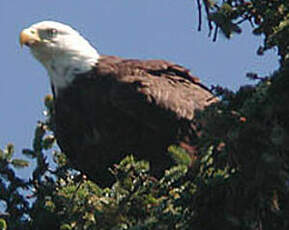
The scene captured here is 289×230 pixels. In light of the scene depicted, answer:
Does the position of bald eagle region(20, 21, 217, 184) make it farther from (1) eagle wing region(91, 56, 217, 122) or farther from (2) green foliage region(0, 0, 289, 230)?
(2) green foliage region(0, 0, 289, 230)

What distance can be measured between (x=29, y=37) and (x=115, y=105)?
3.51 feet

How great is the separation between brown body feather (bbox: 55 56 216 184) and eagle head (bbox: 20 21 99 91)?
0.18 m

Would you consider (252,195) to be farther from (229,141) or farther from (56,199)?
(56,199)

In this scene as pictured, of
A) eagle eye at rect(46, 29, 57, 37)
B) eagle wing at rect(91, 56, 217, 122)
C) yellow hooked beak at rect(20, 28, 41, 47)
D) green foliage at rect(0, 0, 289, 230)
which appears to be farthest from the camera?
eagle eye at rect(46, 29, 57, 37)

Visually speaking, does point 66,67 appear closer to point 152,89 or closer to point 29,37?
point 29,37

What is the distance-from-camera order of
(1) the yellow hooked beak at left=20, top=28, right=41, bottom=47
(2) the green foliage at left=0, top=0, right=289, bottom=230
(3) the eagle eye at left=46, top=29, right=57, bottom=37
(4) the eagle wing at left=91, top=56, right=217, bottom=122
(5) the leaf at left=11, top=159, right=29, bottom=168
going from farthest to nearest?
(3) the eagle eye at left=46, top=29, right=57, bottom=37, (1) the yellow hooked beak at left=20, top=28, right=41, bottom=47, (4) the eagle wing at left=91, top=56, right=217, bottom=122, (5) the leaf at left=11, top=159, right=29, bottom=168, (2) the green foliage at left=0, top=0, right=289, bottom=230

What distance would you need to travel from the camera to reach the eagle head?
7542mm

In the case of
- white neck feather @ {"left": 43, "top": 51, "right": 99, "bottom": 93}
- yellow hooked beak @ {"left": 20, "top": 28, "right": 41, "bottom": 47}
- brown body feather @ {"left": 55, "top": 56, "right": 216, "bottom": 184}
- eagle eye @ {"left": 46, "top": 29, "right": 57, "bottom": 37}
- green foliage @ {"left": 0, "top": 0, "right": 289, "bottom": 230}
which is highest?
eagle eye @ {"left": 46, "top": 29, "right": 57, "bottom": 37}

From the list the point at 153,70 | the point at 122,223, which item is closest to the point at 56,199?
the point at 122,223

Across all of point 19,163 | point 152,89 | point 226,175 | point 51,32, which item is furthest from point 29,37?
point 226,175

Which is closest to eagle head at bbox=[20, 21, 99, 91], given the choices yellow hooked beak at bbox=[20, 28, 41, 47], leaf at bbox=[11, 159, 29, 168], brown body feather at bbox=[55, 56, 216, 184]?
yellow hooked beak at bbox=[20, 28, 41, 47]

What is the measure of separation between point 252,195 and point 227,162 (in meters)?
0.22

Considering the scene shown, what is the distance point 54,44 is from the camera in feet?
25.4

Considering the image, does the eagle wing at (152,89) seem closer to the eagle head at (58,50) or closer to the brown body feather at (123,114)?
the brown body feather at (123,114)
